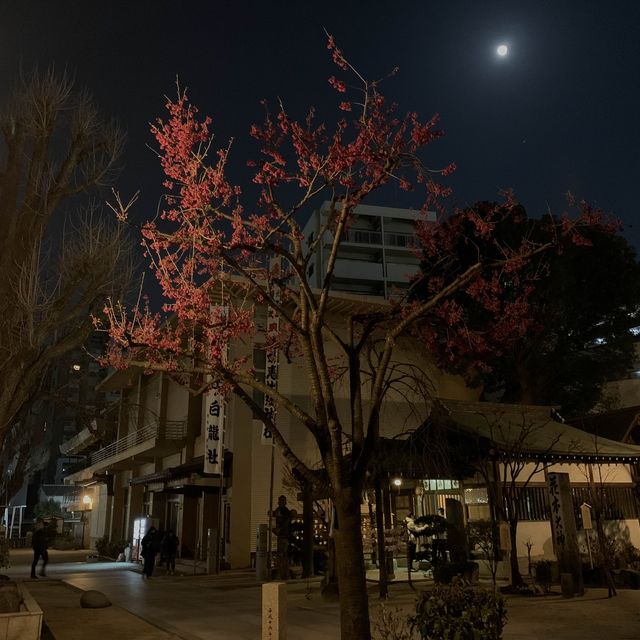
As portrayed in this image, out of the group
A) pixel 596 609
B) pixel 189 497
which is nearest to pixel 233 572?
pixel 189 497

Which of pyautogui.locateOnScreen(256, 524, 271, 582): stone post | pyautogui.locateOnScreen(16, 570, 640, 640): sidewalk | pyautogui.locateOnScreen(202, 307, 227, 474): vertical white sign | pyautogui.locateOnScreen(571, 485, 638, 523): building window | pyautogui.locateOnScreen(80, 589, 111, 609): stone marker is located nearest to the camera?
pyautogui.locateOnScreen(16, 570, 640, 640): sidewalk

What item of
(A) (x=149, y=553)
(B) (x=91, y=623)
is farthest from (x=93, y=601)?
(A) (x=149, y=553)

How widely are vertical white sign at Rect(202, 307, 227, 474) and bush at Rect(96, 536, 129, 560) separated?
34.4ft

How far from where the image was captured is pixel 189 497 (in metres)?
26.5

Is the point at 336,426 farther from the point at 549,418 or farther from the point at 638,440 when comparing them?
the point at 638,440

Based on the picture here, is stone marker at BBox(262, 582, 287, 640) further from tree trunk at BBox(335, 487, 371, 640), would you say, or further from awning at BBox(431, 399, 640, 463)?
awning at BBox(431, 399, 640, 463)

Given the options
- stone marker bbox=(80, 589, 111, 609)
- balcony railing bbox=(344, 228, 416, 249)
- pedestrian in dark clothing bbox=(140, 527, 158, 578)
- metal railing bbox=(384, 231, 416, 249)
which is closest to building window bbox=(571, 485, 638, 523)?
stone marker bbox=(80, 589, 111, 609)

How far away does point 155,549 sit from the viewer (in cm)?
2094

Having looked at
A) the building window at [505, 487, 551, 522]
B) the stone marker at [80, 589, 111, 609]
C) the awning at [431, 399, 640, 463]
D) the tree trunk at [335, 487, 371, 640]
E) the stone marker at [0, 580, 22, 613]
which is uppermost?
the awning at [431, 399, 640, 463]

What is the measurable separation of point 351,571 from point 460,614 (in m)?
1.19

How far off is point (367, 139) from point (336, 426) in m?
3.94

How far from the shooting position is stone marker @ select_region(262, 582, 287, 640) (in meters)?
7.45

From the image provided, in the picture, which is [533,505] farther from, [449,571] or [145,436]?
[145,436]

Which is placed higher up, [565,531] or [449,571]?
[565,531]
